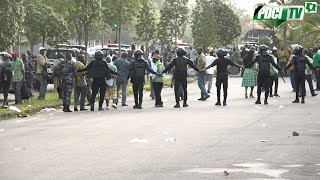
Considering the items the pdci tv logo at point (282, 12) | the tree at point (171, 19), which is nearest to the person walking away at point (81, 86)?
the pdci tv logo at point (282, 12)

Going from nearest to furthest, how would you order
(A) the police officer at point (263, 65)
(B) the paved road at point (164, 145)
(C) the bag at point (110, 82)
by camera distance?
Answer: (B) the paved road at point (164, 145) → (C) the bag at point (110, 82) → (A) the police officer at point (263, 65)

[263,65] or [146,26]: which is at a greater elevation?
[146,26]

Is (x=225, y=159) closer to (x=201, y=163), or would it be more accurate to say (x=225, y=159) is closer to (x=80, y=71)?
(x=201, y=163)

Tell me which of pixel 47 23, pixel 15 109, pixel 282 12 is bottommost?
pixel 15 109

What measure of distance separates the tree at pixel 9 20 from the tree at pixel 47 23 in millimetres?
4681

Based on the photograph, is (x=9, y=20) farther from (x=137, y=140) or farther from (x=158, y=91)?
(x=137, y=140)

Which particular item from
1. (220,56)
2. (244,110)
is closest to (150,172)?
(244,110)

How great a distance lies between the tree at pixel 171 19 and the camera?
56.8 metres

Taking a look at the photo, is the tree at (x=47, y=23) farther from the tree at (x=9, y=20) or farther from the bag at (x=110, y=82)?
the bag at (x=110, y=82)

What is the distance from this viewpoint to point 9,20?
37.2m

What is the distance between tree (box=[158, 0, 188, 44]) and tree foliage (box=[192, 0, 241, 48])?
1.19 meters

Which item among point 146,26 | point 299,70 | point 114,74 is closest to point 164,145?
point 114,74

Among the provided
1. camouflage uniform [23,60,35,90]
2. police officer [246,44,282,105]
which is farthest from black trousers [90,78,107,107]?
police officer [246,44,282,105]

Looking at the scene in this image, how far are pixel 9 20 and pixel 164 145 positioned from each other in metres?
23.9
